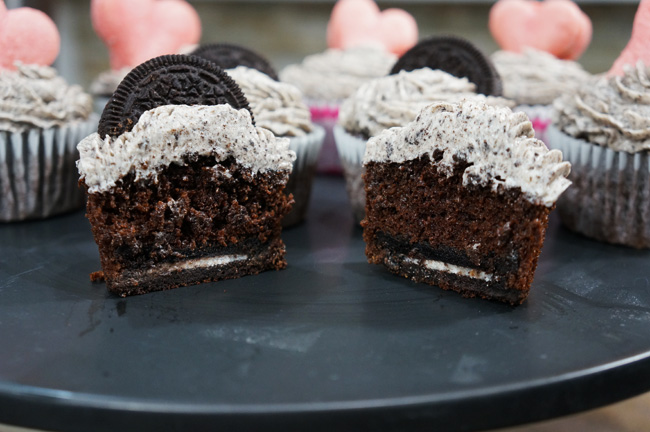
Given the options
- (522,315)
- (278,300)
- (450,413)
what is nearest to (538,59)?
(522,315)

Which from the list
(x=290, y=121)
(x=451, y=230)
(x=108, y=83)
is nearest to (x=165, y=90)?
(x=290, y=121)

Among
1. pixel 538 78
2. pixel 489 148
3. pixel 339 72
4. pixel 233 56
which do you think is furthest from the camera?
pixel 339 72

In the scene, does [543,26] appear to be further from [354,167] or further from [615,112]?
[354,167]

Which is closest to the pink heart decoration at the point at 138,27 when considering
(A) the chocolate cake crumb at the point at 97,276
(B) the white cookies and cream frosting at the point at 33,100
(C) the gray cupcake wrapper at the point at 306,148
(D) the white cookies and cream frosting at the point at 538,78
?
(B) the white cookies and cream frosting at the point at 33,100

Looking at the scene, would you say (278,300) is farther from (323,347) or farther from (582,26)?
(582,26)

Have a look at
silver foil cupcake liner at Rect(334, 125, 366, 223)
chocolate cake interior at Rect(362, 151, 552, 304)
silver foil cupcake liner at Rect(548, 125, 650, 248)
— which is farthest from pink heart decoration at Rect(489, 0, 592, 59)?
chocolate cake interior at Rect(362, 151, 552, 304)

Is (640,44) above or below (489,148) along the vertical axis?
above
